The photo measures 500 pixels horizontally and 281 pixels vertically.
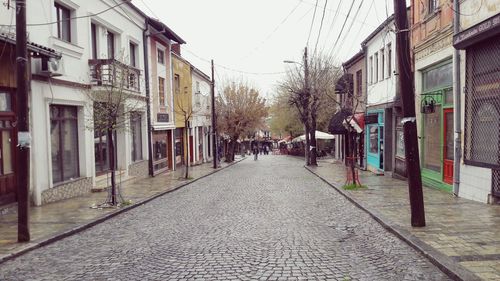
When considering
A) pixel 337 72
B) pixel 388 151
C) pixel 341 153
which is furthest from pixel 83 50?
pixel 337 72

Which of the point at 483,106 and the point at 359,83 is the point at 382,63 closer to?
the point at 359,83

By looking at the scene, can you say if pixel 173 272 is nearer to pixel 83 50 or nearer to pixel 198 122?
pixel 83 50

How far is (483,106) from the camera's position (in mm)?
10438

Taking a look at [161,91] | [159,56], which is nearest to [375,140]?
[161,91]

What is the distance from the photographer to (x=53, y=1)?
485 inches

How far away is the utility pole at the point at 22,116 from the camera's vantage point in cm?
724

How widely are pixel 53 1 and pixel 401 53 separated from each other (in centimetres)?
948

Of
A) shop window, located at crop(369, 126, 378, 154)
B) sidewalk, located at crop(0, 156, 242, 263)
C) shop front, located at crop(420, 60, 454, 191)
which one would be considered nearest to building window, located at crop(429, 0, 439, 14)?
shop front, located at crop(420, 60, 454, 191)

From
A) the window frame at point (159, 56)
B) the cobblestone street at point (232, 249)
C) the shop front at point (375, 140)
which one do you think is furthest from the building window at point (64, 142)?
the shop front at point (375, 140)

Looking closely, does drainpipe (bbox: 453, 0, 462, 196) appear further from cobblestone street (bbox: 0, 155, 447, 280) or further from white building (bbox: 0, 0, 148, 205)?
white building (bbox: 0, 0, 148, 205)

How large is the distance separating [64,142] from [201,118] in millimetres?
21336

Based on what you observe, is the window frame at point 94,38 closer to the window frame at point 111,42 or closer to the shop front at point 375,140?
the window frame at point 111,42

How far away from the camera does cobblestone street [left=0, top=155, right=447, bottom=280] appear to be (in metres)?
5.75

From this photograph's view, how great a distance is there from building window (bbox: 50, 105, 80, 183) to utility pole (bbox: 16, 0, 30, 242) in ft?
17.9
